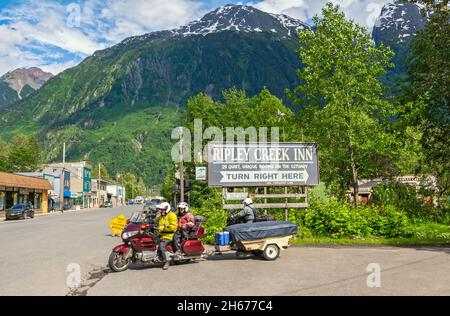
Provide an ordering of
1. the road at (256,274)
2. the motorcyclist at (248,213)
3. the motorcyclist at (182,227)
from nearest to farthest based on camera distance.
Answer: the road at (256,274)
the motorcyclist at (182,227)
the motorcyclist at (248,213)

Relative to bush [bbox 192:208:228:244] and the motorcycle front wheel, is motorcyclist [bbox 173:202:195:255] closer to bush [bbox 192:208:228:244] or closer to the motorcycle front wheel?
the motorcycle front wheel

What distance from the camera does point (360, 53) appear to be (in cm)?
1980

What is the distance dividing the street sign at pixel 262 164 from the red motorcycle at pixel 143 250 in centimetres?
587

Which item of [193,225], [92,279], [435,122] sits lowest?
[92,279]

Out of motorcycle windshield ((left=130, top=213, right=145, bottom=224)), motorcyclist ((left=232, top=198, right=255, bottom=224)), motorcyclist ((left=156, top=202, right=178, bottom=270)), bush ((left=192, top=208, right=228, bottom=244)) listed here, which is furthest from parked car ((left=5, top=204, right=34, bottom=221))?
motorcyclist ((left=156, top=202, right=178, bottom=270))

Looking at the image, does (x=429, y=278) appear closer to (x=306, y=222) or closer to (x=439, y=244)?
(x=439, y=244)

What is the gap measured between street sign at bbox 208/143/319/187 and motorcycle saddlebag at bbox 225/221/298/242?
5.11 metres

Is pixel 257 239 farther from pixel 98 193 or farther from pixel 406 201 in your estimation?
pixel 98 193

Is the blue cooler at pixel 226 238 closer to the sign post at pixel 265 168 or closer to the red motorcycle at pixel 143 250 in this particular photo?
the red motorcycle at pixel 143 250

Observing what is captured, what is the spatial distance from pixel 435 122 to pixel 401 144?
125 inches

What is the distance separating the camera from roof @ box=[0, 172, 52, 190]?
156 feet

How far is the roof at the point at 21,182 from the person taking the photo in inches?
1867

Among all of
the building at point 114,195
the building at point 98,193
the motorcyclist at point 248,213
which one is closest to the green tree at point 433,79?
the motorcyclist at point 248,213
